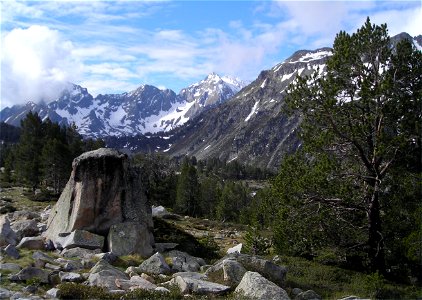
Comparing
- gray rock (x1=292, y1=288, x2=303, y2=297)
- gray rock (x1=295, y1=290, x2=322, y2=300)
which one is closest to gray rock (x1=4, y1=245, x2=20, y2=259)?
gray rock (x1=292, y1=288, x2=303, y2=297)

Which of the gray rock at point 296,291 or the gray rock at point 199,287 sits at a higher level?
the gray rock at point 199,287

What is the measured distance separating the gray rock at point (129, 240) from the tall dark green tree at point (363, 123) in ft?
25.6

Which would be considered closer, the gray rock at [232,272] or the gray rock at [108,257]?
the gray rock at [232,272]

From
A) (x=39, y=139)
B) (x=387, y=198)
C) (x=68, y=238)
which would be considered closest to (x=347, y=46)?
(x=387, y=198)

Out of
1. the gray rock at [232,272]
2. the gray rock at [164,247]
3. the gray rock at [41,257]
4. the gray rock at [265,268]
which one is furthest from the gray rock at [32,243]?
the gray rock at [232,272]

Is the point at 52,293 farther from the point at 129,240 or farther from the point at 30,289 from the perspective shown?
the point at 129,240

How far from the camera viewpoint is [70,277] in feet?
43.9

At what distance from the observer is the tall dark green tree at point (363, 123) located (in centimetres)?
2009

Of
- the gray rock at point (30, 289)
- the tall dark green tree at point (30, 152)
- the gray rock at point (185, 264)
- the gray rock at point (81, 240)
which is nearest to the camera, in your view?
the gray rock at point (30, 289)

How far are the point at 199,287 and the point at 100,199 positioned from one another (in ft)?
34.7

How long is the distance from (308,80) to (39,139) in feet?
177

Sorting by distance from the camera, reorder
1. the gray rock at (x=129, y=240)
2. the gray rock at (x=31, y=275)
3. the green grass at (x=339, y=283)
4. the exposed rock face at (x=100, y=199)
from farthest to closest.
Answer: the exposed rock face at (x=100, y=199), the gray rock at (x=129, y=240), the green grass at (x=339, y=283), the gray rock at (x=31, y=275)

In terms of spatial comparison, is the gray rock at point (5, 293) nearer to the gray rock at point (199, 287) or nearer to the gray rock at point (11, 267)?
the gray rock at point (11, 267)

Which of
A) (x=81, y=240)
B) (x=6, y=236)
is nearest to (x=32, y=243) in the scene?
(x=6, y=236)
